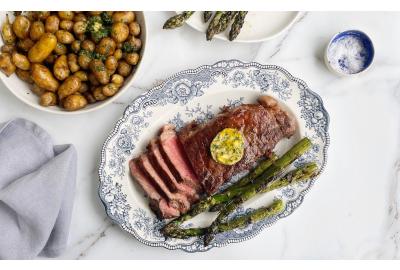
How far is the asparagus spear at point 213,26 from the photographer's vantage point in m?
4.20

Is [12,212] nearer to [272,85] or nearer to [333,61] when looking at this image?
[272,85]

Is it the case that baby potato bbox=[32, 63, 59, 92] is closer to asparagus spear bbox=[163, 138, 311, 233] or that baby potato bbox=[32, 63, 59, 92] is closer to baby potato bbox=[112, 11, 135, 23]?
baby potato bbox=[112, 11, 135, 23]

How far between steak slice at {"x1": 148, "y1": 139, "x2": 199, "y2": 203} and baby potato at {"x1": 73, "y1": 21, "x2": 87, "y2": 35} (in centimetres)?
95

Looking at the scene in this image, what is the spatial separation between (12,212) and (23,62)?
110 centimetres

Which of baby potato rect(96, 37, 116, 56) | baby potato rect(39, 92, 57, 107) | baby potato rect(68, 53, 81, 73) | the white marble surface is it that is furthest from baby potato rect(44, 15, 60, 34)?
the white marble surface

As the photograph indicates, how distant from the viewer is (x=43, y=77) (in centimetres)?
397

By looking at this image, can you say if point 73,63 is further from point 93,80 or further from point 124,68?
point 124,68

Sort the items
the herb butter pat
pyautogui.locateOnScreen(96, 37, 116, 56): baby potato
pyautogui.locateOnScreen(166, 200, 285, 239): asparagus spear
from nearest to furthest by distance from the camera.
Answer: pyautogui.locateOnScreen(96, 37, 116, 56): baby potato < the herb butter pat < pyautogui.locateOnScreen(166, 200, 285, 239): asparagus spear

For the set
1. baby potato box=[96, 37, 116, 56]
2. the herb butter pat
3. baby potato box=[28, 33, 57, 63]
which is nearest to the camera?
baby potato box=[28, 33, 57, 63]

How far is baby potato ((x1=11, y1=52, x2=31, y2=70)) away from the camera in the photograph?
3965 mm

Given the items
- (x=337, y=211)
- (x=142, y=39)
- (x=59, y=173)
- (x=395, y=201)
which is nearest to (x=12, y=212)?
(x=59, y=173)

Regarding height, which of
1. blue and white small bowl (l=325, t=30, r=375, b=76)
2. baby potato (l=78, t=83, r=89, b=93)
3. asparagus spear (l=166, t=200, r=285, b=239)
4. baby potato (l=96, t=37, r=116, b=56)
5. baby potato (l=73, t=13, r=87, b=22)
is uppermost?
baby potato (l=73, t=13, r=87, b=22)

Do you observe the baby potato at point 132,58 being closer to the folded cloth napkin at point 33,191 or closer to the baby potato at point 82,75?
the baby potato at point 82,75

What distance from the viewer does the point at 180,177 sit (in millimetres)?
4266
